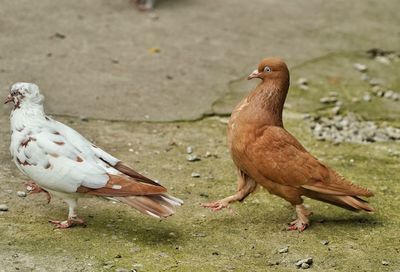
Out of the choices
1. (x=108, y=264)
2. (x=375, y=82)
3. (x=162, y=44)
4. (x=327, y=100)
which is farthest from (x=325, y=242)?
(x=162, y=44)

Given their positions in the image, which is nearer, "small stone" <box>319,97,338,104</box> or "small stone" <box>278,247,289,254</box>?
"small stone" <box>278,247,289,254</box>

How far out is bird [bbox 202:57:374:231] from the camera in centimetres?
495

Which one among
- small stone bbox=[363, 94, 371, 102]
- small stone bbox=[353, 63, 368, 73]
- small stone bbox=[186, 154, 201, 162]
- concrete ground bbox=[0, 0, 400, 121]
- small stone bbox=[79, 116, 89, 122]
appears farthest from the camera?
small stone bbox=[353, 63, 368, 73]

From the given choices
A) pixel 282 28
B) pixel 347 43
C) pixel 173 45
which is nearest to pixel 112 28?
pixel 173 45

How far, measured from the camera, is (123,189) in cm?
456

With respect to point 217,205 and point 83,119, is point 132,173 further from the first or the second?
point 83,119

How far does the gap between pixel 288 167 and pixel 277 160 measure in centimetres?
8

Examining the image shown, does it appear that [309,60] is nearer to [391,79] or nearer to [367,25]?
[391,79]

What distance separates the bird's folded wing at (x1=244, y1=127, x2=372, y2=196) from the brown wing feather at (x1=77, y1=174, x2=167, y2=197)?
69 centimetres

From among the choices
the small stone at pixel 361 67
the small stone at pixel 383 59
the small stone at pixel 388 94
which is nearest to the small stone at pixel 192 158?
the small stone at pixel 388 94

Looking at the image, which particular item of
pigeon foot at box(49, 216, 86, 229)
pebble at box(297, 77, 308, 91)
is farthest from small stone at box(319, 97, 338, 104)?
pigeon foot at box(49, 216, 86, 229)

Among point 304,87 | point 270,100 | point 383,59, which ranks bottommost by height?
point 304,87

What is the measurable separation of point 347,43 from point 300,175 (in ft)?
13.3

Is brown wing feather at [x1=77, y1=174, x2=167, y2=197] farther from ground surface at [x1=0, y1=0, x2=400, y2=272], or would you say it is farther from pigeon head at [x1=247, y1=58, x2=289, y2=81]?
pigeon head at [x1=247, y1=58, x2=289, y2=81]
